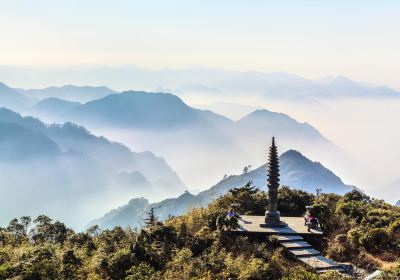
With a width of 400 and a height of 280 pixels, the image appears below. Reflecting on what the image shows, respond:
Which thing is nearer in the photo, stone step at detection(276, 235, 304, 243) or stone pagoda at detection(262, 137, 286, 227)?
stone step at detection(276, 235, 304, 243)

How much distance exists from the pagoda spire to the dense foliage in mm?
2322

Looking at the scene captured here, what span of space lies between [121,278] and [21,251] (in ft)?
13.9

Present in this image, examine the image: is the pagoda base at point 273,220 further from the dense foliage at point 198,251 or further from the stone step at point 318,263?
the stone step at point 318,263

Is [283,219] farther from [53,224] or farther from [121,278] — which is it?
[53,224]

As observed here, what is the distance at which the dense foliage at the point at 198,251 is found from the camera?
17.0 metres

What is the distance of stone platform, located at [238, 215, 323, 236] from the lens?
23.6 meters

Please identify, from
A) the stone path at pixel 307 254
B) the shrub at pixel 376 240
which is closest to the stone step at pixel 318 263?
the stone path at pixel 307 254

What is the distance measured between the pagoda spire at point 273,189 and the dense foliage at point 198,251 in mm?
2322

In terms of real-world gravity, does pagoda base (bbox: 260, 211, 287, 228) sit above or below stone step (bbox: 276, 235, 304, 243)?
above

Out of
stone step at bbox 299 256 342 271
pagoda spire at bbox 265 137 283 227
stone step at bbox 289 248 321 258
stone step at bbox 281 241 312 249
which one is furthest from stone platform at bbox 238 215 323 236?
stone step at bbox 299 256 342 271

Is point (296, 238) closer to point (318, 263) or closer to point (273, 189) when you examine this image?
point (318, 263)

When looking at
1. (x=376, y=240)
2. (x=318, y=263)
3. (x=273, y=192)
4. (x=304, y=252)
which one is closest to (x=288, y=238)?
(x=304, y=252)

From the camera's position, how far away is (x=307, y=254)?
829 inches

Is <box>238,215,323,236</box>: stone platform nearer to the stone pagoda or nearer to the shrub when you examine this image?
the stone pagoda
